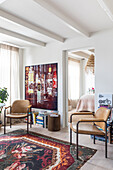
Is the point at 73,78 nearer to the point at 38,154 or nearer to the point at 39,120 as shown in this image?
the point at 39,120

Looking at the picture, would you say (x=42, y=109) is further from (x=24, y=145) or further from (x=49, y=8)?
(x=49, y=8)

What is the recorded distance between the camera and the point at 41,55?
475 cm

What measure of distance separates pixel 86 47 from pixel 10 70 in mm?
2573

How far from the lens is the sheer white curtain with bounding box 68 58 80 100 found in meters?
7.52

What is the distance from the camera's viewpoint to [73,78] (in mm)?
7773

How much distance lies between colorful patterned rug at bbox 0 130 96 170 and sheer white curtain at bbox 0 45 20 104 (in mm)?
1778

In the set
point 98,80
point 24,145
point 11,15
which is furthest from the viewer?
point 98,80

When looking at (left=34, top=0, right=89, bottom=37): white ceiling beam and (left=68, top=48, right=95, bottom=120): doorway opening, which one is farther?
(left=68, top=48, right=95, bottom=120): doorway opening

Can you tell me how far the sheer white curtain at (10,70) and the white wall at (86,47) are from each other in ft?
1.53

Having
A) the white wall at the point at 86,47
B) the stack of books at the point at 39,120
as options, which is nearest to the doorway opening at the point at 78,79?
the white wall at the point at 86,47

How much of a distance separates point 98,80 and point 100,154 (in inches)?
68.0

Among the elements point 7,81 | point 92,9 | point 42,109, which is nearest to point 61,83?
point 42,109

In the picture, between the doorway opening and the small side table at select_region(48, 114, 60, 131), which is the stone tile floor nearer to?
the small side table at select_region(48, 114, 60, 131)

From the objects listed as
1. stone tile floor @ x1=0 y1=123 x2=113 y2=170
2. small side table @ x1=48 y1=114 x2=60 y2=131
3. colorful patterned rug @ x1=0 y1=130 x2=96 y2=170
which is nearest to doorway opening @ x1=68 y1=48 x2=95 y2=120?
small side table @ x1=48 y1=114 x2=60 y2=131
